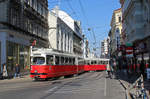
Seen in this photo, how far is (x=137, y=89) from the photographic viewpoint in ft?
31.3

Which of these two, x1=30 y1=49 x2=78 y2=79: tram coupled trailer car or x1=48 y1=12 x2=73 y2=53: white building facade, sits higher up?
x1=48 y1=12 x2=73 y2=53: white building facade

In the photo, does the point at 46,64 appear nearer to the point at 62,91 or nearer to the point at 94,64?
the point at 62,91

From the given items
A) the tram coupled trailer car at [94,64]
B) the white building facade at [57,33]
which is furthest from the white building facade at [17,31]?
the tram coupled trailer car at [94,64]

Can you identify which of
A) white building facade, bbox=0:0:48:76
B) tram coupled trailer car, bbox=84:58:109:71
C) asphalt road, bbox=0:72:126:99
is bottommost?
asphalt road, bbox=0:72:126:99

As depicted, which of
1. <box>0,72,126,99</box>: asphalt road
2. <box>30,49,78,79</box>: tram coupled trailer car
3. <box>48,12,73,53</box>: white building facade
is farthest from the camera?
<box>48,12,73,53</box>: white building facade

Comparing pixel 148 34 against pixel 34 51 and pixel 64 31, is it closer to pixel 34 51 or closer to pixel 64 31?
pixel 34 51

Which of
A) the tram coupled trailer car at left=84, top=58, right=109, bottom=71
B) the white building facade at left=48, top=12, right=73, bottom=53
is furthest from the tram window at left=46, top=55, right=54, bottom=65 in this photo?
the white building facade at left=48, top=12, right=73, bottom=53

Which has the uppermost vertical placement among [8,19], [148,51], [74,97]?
[8,19]

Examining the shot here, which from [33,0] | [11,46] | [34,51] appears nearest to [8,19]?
[11,46]

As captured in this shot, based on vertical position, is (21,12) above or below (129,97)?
above

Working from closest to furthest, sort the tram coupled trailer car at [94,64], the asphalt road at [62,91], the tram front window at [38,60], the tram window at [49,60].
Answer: the asphalt road at [62,91], the tram front window at [38,60], the tram window at [49,60], the tram coupled trailer car at [94,64]

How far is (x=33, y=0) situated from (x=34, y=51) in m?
15.9

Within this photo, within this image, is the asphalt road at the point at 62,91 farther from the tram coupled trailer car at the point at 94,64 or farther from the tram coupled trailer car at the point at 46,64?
the tram coupled trailer car at the point at 94,64

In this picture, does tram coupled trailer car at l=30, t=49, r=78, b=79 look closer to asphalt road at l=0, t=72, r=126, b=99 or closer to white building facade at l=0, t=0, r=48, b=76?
asphalt road at l=0, t=72, r=126, b=99
